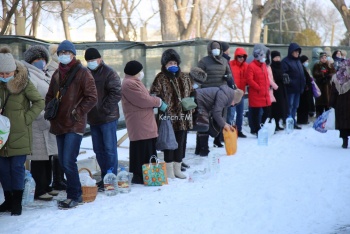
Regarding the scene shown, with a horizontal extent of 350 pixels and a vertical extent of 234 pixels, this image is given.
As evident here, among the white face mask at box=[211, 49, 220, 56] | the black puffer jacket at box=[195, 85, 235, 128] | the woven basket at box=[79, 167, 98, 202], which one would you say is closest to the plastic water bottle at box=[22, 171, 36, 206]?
the woven basket at box=[79, 167, 98, 202]

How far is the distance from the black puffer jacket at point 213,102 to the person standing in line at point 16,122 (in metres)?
4.27

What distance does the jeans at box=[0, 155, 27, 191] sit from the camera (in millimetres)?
7547

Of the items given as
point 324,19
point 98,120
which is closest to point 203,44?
point 98,120

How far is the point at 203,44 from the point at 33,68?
6.63 meters

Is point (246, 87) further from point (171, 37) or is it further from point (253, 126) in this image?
point (171, 37)

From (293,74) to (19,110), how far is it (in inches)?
351

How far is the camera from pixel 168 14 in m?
27.4

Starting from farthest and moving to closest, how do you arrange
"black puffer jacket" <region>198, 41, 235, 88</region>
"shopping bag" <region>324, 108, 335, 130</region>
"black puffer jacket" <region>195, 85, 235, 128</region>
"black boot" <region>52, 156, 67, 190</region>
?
"shopping bag" <region>324, 108, 335, 130</region>, "black puffer jacket" <region>198, 41, 235, 88</region>, "black puffer jacket" <region>195, 85, 235, 128</region>, "black boot" <region>52, 156, 67, 190</region>

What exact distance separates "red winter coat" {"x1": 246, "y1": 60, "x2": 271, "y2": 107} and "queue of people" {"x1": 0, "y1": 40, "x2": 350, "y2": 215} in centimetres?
99

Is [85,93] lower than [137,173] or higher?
higher

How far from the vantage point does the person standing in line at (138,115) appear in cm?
918

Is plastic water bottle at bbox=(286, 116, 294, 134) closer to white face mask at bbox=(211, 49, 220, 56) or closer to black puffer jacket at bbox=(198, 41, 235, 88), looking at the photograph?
black puffer jacket at bbox=(198, 41, 235, 88)

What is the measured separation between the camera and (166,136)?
378 inches

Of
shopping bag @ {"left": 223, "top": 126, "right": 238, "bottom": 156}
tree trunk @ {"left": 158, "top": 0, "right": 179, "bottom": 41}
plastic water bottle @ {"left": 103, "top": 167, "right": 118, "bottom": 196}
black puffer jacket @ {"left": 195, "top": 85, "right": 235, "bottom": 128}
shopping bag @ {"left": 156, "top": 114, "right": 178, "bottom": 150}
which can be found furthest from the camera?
tree trunk @ {"left": 158, "top": 0, "right": 179, "bottom": 41}
